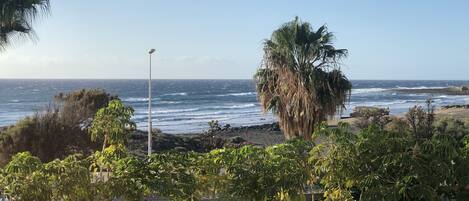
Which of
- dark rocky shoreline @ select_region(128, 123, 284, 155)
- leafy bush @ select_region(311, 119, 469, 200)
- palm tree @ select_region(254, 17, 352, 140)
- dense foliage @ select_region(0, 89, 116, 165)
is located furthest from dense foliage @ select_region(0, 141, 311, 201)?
dark rocky shoreline @ select_region(128, 123, 284, 155)

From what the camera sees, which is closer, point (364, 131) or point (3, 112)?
point (364, 131)

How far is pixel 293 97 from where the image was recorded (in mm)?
20109

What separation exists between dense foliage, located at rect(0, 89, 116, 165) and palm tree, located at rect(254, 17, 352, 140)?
28.9 ft

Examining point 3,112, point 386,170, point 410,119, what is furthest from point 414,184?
point 3,112

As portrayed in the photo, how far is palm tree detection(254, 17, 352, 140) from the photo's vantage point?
19.9m

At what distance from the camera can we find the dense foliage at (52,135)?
980 inches

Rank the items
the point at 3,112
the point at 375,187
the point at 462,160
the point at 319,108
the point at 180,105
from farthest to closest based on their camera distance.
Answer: the point at 180,105, the point at 3,112, the point at 319,108, the point at 462,160, the point at 375,187

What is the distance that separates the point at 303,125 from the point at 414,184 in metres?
13.1

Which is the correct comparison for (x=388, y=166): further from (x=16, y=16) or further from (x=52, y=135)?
(x=52, y=135)

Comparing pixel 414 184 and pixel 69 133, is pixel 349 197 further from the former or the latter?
pixel 69 133

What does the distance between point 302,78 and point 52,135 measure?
1191 cm

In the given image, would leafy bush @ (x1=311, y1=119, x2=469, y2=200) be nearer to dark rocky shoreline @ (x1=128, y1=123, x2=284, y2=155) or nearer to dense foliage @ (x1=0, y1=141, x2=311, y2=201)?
dense foliage @ (x1=0, y1=141, x2=311, y2=201)

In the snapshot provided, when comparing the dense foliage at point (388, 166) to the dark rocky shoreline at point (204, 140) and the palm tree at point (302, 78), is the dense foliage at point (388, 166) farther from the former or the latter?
the dark rocky shoreline at point (204, 140)

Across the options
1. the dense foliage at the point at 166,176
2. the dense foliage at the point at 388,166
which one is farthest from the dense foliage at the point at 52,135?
the dense foliage at the point at 388,166
